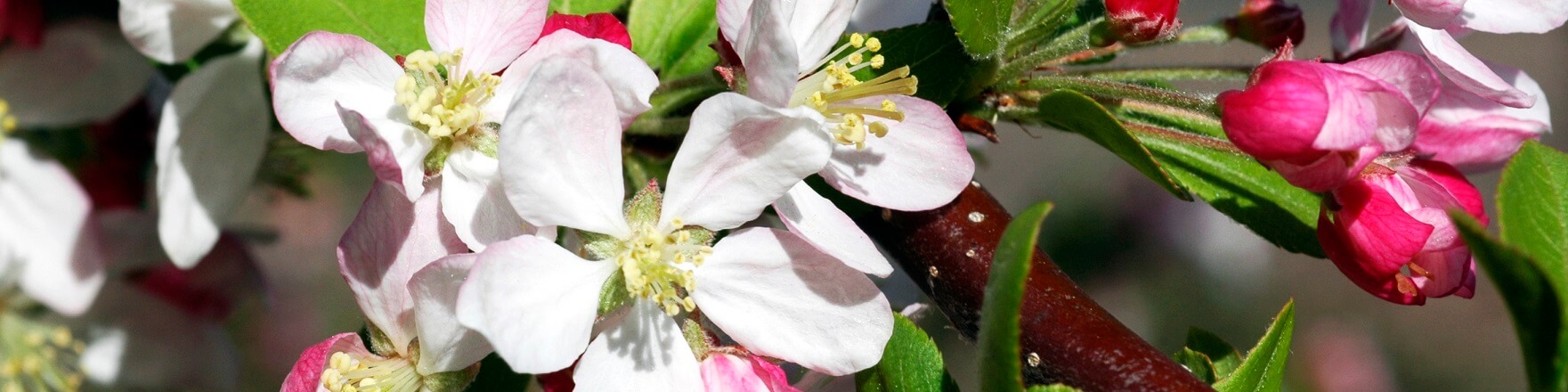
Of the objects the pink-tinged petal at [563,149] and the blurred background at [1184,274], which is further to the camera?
the blurred background at [1184,274]

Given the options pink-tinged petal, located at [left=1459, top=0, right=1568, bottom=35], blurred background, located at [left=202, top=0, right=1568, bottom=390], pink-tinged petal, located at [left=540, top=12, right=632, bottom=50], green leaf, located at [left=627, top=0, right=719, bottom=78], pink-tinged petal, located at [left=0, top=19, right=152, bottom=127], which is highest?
pink-tinged petal, located at [left=1459, top=0, right=1568, bottom=35]

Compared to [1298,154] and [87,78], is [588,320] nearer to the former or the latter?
[1298,154]

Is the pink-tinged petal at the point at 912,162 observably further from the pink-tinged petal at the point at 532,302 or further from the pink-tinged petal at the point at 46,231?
the pink-tinged petal at the point at 46,231

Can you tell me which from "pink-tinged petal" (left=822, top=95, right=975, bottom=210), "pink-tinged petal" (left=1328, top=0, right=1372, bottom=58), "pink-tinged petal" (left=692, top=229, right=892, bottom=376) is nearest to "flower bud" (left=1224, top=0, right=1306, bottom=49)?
"pink-tinged petal" (left=1328, top=0, right=1372, bottom=58)

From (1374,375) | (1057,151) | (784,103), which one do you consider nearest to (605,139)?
(784,103)

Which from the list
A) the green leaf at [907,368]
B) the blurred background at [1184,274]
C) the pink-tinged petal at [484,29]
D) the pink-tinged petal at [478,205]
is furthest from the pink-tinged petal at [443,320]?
the blurred background at [1184,274]

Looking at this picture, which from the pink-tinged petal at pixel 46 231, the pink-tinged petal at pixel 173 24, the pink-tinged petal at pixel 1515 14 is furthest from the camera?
the pink-tinged petal at pixel 46 231

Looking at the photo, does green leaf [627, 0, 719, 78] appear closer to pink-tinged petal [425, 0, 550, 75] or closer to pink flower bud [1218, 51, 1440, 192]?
pink-tinged petal [425, 0, 550, 75]
